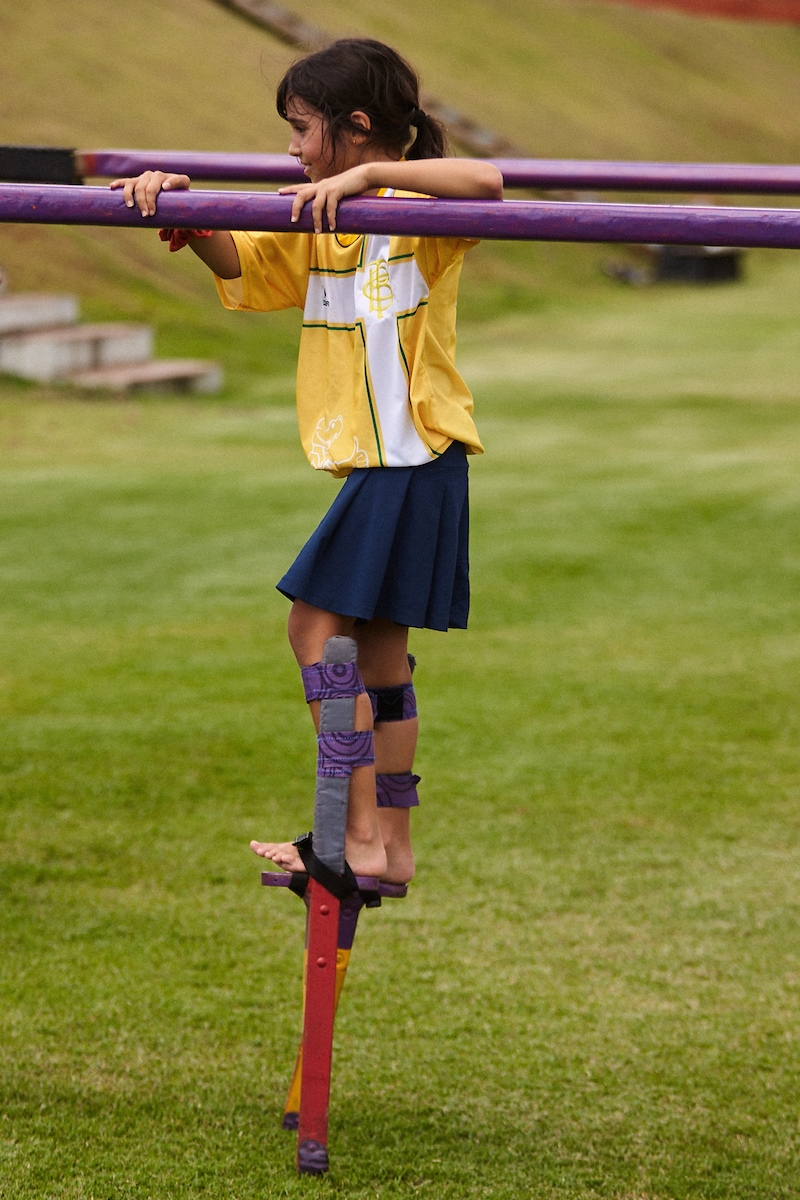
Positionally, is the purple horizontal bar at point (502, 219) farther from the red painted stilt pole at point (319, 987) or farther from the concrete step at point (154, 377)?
the concrete step at point (154, 377)

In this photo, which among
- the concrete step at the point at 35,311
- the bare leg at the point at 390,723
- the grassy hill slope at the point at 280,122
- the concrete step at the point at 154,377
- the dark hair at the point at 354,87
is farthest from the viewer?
the grassy hill slope at the point at 280,122

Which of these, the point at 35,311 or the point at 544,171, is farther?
the point at 35,311

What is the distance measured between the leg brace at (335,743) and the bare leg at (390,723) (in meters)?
0.19

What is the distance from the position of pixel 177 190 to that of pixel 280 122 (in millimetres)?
19675

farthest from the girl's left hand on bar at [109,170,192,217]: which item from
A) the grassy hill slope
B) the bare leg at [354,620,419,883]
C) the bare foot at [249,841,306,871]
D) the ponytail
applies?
the grassy hill slope

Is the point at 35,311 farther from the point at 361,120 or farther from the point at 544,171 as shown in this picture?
the point at 361,120

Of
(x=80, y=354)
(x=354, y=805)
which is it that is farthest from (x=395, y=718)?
(x=80, y=354)

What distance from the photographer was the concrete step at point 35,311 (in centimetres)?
1312

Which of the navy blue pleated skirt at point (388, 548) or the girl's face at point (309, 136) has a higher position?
the girl's face at point (309, 136)

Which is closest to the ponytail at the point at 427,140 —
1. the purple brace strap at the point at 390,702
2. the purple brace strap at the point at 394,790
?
the purple brace strap at the point at 390,702

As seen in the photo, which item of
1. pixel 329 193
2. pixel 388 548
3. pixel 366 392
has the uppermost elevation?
pixel 329 193

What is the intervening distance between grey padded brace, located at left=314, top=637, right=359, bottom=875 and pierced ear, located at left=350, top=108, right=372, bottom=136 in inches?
29.5

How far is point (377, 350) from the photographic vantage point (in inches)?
89.4

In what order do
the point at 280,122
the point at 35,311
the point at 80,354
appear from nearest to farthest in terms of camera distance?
1. the point at 80,354
2. the point at 35,311
3. the point at 280,122
